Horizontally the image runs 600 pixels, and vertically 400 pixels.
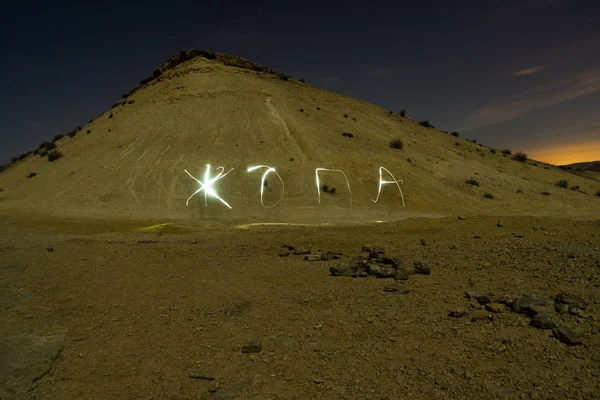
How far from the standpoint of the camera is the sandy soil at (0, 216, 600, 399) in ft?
12.8

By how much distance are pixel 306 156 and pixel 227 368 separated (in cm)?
1958

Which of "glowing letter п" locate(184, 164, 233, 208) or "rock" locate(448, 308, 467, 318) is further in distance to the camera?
"glowing letter п" locate(184, 164, 233, 208)

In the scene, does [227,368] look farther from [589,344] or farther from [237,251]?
[237,251]

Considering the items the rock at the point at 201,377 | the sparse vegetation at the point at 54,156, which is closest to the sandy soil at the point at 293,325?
the rock at the point at 201,377

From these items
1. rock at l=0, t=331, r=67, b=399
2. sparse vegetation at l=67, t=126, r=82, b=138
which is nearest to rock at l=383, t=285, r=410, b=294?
rock at l=0, t=331, r=67, b=399

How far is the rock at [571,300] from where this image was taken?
5035mm

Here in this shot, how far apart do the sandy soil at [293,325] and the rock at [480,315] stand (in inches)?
1.1

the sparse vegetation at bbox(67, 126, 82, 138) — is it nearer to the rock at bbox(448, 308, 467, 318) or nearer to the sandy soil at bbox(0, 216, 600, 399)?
the sandy soil at bbox(0, 216, 600, 399)

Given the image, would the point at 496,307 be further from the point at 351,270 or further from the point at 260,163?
the point at 260,163

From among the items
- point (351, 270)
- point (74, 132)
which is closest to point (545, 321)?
point (351, 270)

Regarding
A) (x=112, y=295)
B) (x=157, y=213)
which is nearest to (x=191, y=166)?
(x=157, y=213)

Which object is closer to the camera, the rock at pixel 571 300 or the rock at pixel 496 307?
the rock at pixel 571 300

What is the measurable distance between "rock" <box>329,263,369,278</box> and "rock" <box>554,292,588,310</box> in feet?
9.91

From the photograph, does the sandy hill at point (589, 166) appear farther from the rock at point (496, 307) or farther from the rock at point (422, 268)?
the rock at point (496, 307)
